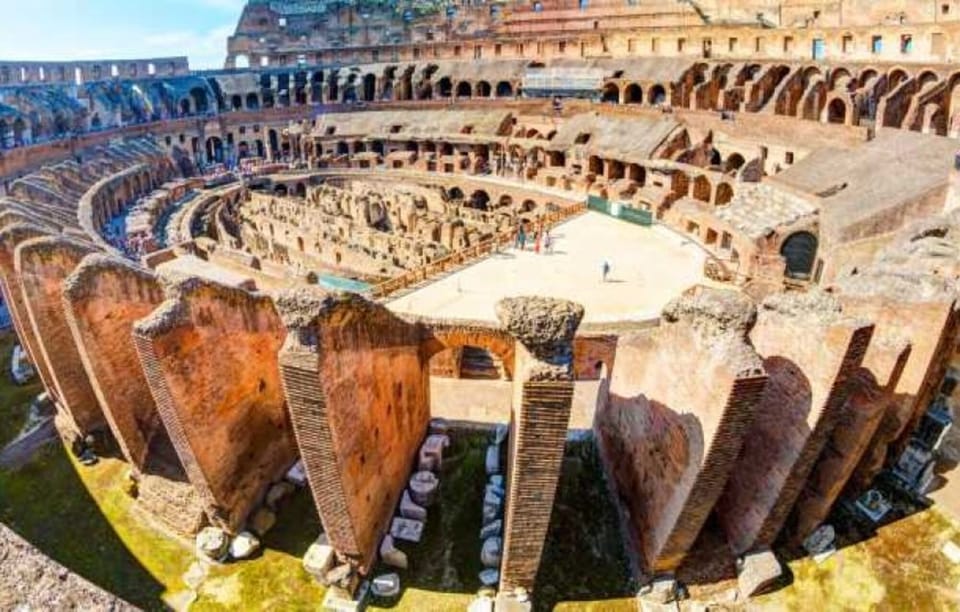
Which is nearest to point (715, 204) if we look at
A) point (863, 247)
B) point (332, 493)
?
point (863, 247)

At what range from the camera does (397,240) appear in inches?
955

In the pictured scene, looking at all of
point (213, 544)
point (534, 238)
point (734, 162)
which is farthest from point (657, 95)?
point (213, 544)

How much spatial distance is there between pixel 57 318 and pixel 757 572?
14.2 metres

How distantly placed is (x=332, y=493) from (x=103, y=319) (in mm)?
5739

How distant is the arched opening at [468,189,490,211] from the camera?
34156mm

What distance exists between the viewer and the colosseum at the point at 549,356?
8859 mm

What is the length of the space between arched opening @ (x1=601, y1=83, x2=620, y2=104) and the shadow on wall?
3141cm

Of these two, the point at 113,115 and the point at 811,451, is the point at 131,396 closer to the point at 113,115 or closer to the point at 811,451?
the point at 811,451

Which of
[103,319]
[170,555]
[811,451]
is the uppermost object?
[103,319]

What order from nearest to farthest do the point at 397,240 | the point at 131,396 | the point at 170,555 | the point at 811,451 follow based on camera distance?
the point at 811,451 < the point at 170,555 < the point at 131,396 < the point at 397,240

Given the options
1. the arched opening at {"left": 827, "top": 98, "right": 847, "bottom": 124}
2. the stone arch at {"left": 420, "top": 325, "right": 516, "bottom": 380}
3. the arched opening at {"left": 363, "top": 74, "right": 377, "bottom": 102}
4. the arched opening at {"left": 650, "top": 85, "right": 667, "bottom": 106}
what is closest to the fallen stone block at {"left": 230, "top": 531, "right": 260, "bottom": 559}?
the stone arch at {"left": 420, "top": 325, "right": 516, "bottom": 380}

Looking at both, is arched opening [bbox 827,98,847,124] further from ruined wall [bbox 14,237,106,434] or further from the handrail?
ruined wall [bbox 14,237,106,434]

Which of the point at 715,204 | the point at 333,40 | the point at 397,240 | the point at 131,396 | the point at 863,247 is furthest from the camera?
the point at 333,40

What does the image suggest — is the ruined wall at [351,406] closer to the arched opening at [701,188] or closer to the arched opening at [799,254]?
the arched opening at [799,254]
